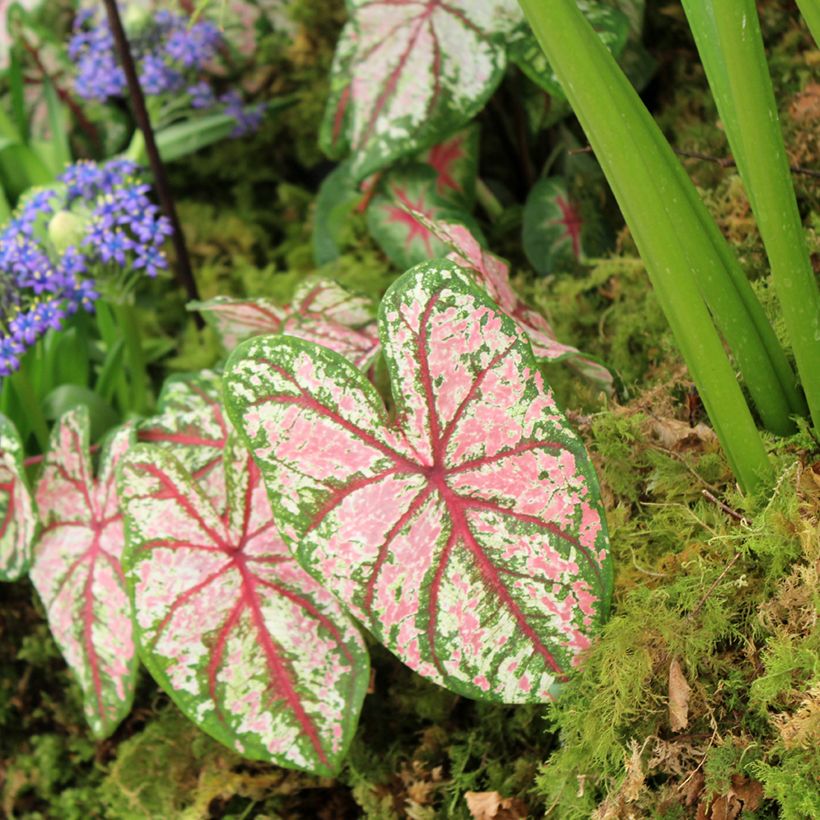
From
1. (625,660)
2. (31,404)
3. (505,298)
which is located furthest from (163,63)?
(625,660)

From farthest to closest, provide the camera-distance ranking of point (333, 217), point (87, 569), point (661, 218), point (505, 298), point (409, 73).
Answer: point (333, 217), point (409, 73), point (87, 569), point (505, 298), point (661, 218)

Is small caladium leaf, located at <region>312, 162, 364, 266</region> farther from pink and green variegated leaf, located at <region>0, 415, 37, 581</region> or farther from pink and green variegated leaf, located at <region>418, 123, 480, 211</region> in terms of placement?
pink and green variegated leaf, located at <region>0, 415, 37, 581</region>

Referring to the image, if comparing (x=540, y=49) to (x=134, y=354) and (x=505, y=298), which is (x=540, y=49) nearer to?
(x=505, y=298)

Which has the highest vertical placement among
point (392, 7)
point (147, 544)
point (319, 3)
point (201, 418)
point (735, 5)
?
point (319, 3)

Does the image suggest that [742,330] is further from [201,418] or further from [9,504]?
[9,504]

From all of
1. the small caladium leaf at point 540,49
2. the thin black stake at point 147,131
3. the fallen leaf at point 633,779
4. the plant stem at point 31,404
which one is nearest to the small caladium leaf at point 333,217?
the thin black stake at point 147,131

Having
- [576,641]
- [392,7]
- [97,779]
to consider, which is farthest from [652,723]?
[392,7]
